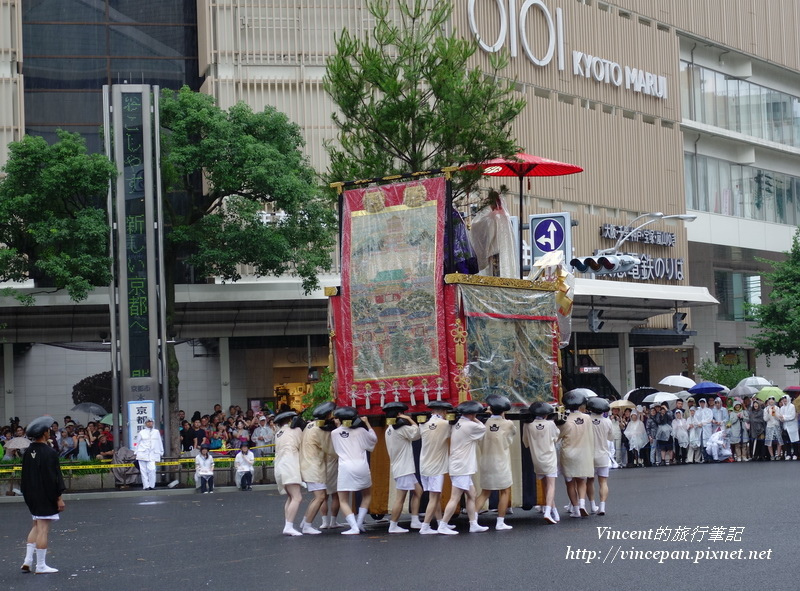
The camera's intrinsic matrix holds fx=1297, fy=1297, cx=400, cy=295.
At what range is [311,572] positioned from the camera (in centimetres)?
1237

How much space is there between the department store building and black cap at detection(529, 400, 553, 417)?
17.2 meters

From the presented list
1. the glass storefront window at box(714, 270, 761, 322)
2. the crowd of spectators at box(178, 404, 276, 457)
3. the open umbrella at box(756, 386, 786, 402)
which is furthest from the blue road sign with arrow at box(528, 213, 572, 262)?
the glass storefront window at box(714, 270, 761, 322)

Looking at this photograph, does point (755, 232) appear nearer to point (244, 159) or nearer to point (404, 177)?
point (244, 159)

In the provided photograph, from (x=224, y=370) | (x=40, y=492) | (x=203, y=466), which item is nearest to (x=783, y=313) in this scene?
(x=224, y=370)

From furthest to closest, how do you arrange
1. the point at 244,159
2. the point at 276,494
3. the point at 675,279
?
1. the point at 675,279
2. the point at 244,159
3. the point at 276,494

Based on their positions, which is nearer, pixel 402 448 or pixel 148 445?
pixel 402 448

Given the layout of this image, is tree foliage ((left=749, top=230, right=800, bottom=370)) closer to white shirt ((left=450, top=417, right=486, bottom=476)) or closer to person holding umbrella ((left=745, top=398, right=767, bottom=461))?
person holding umbrella ((left=745, top=398, right=767, bottom=461))

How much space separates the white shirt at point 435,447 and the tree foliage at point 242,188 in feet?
51.0

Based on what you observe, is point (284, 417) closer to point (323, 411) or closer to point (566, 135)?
Result: point (323, 411)

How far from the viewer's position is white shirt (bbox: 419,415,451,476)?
15570 millimetres

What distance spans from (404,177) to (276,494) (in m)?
10.8

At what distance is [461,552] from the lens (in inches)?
527

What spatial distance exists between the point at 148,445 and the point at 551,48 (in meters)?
23.4

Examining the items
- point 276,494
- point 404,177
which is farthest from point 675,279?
point 404,177
